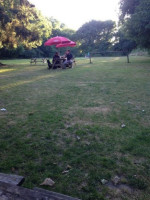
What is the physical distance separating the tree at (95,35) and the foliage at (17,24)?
117ft

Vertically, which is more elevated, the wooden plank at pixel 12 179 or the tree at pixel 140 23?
the tree at pixel 140 23

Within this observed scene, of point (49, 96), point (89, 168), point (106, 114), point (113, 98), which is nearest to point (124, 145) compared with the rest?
point (89, 168)

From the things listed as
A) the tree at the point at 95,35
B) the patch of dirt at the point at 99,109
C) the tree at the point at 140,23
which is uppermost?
the tree at the point at 95,35

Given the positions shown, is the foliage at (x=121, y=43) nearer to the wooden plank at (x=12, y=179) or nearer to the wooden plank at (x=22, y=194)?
the wooden plank at (x=12, y=179)

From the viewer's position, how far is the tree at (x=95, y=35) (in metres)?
54.9

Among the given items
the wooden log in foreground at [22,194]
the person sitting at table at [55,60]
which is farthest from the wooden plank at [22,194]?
the person sitting at table at [55,60]

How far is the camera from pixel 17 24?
Result: 1939 cm

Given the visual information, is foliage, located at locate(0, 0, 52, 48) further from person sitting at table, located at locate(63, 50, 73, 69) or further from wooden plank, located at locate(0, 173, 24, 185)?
wooden plank, located at locate(0, 173, 24, 185)

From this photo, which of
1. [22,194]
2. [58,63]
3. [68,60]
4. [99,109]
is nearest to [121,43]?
[68,60]

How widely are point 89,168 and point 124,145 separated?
0.86 meters

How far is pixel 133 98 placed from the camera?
6.02 meters

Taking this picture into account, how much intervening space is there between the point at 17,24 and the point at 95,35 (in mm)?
40303

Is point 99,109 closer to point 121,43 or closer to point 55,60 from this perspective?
point 55,60

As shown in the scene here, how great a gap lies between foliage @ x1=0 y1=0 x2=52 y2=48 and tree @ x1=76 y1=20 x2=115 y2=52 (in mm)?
35721
